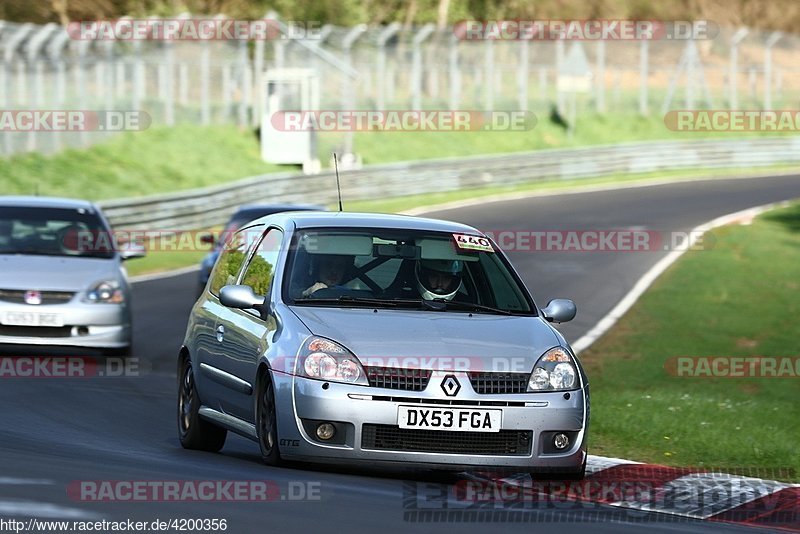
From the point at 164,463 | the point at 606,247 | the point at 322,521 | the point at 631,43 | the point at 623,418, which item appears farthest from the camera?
the point at 631,43

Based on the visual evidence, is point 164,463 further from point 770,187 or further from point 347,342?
point 770,187

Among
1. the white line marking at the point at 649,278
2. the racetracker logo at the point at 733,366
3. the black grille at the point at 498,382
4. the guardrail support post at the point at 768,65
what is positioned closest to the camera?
the black grille at the point at 498,382

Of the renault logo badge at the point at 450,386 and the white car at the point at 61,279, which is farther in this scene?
the white car at the point at 61,279

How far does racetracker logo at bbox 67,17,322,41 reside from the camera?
133 feet

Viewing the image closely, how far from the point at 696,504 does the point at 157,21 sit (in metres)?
35.4

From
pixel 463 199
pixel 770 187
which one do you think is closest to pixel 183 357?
pixel 463 199

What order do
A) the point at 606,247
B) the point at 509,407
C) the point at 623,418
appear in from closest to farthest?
1. the point at 509,407
2. the point at 623,418
3. the point at 606,247

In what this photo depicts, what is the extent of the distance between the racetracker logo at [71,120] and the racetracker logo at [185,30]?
1.97 metres

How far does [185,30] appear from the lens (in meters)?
44.2

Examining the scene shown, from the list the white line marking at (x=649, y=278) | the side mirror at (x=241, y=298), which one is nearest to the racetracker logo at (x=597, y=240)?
the white line marking at (x=649, y=278)

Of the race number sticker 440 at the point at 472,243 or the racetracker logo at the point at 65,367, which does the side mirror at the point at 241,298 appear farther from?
the racetracker logo at the point at 65,367

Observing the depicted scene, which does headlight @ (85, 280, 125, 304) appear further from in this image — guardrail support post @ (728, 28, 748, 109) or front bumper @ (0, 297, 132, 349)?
guardrail support post @ (728, 28, 748, 109)

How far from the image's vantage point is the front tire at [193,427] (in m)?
9.78

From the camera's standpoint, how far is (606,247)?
1244 inches
